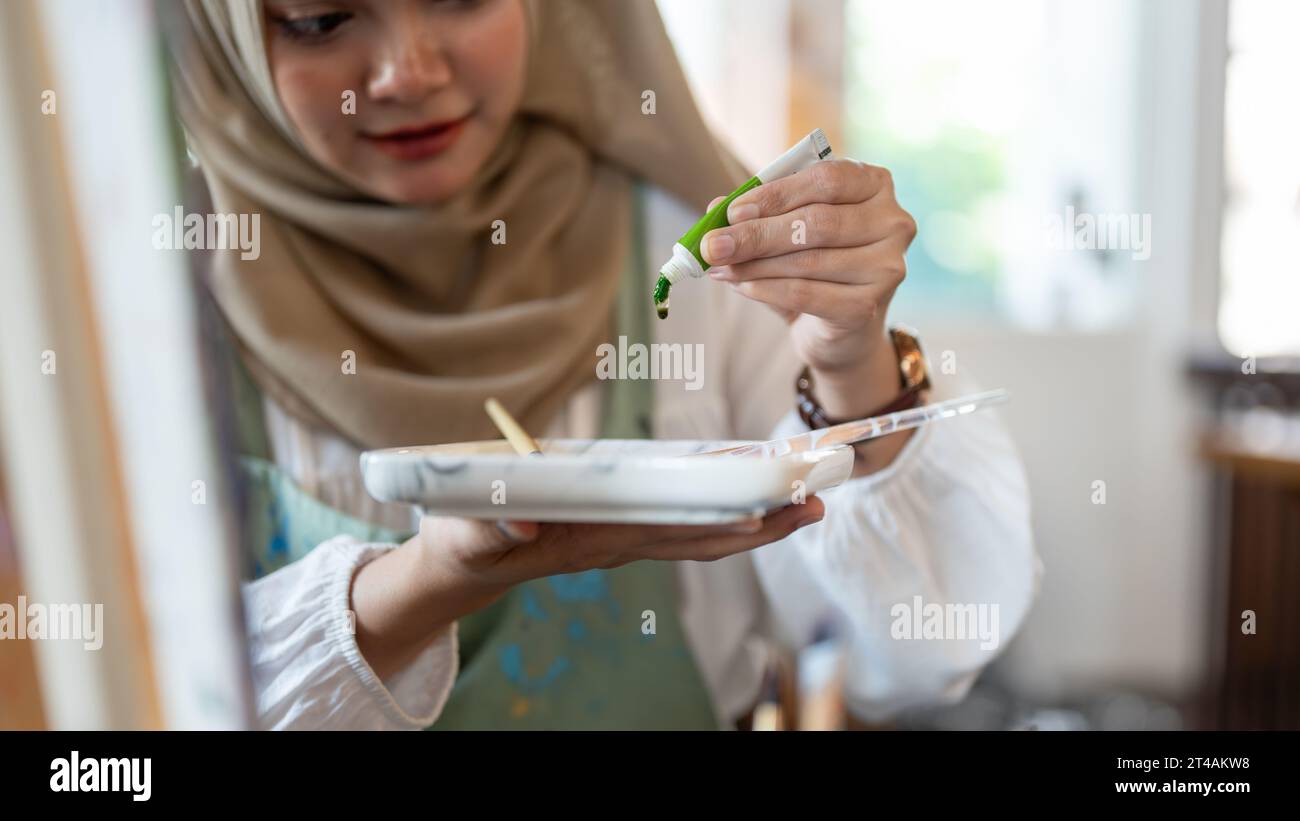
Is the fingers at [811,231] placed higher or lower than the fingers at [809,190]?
lower

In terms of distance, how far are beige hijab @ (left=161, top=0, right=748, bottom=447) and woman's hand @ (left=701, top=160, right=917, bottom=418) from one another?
6.3 inches

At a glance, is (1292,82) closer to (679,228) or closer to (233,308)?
(679,228)

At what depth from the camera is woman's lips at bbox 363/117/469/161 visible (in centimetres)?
50

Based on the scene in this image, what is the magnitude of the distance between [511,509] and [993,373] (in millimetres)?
1507

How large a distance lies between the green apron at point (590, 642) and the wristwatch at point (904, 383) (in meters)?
0.13

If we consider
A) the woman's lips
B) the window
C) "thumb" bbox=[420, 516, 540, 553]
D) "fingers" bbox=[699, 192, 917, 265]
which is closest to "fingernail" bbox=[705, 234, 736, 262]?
"fingers" bbox=[699, 192, 917, 265]

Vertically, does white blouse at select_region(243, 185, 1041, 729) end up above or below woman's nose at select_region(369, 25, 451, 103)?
below

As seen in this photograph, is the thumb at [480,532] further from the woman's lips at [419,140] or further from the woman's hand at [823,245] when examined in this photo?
the woman's lips at [419,140]

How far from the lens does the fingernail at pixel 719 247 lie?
347 mm

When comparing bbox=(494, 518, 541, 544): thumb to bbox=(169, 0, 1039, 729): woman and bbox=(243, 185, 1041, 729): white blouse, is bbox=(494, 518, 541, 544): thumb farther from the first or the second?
bbox=(243, 185, 1041, 729): white blouse

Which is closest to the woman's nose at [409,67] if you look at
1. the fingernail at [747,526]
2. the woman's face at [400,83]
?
the woman's face at [400,83]

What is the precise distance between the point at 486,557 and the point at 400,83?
0.82 feet

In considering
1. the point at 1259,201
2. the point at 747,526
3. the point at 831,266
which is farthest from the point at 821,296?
the point at 1259,201

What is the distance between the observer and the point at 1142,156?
4.98 ft
